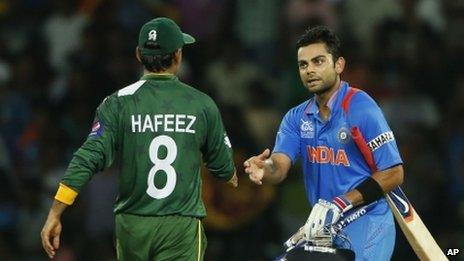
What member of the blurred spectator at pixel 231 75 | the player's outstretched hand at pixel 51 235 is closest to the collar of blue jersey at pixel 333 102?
the player's outstretched hand at pixel 51 235

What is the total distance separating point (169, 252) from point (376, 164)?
1214 mm

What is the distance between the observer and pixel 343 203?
6.88 m

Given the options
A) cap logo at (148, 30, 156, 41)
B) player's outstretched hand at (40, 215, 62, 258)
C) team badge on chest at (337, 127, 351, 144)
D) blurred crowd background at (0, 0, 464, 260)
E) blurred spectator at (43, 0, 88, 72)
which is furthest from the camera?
blurred spectator at (43, 0, 88, 72)

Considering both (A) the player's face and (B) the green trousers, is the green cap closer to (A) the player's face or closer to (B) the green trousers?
(A) the player's face

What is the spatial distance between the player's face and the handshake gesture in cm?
67

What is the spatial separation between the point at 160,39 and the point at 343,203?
1319 millimetres

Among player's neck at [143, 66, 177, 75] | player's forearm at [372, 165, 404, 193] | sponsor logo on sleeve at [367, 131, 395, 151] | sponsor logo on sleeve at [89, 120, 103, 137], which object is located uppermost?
player's neck at [143, 66, 177, 75]

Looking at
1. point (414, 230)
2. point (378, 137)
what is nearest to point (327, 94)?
point (378, 137)

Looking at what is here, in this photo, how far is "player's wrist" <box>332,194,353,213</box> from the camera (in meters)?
6.86

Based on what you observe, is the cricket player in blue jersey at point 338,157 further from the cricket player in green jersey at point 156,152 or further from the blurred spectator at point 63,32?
the blurred spectator at point 63,32

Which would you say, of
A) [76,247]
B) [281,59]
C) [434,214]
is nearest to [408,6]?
[281,59]

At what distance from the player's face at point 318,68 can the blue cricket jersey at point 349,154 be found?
0.31 ft

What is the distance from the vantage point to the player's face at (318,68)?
283 inches

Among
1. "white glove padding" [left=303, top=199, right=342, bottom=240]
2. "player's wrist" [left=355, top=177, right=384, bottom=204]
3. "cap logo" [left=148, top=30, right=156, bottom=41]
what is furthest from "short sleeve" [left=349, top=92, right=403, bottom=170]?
"cap logo" [left=148, top=30, right=156, bottom=41]
